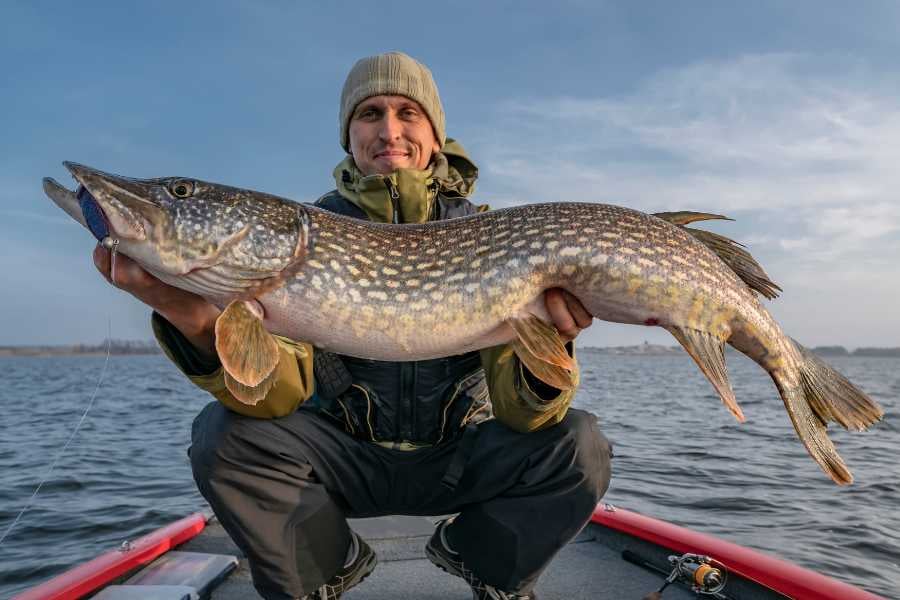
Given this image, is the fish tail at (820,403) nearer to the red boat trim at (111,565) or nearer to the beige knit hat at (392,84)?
the beige knit hat at (392,84)

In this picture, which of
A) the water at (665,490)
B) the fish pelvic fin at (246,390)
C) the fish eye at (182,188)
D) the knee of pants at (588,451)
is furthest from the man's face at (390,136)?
the water at (665,490)

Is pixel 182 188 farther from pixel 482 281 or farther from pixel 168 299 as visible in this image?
pixel 482 281

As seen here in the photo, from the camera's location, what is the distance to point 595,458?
2.62 meters

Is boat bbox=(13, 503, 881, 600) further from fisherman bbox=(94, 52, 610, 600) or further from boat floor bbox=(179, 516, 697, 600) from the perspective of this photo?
fisherman bbox=(94, 52, 610, 600)

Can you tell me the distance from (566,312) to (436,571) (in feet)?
6.06

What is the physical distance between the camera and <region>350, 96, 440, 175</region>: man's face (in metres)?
3.42

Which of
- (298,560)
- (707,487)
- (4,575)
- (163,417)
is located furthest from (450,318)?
(163,417)

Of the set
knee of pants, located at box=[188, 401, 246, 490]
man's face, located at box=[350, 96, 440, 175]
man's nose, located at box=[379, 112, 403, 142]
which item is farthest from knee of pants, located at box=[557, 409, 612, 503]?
man's nose, located at box=[379, 112, 403, 142]

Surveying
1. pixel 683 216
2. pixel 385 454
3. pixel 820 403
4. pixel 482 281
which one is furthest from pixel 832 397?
pixel 385 454

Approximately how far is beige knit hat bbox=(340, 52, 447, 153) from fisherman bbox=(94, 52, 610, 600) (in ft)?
2.28

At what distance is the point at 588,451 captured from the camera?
260 cm

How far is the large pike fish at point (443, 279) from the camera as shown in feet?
7.67

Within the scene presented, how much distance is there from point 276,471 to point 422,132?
2.00 meters

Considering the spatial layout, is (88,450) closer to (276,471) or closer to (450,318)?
(276,471)
